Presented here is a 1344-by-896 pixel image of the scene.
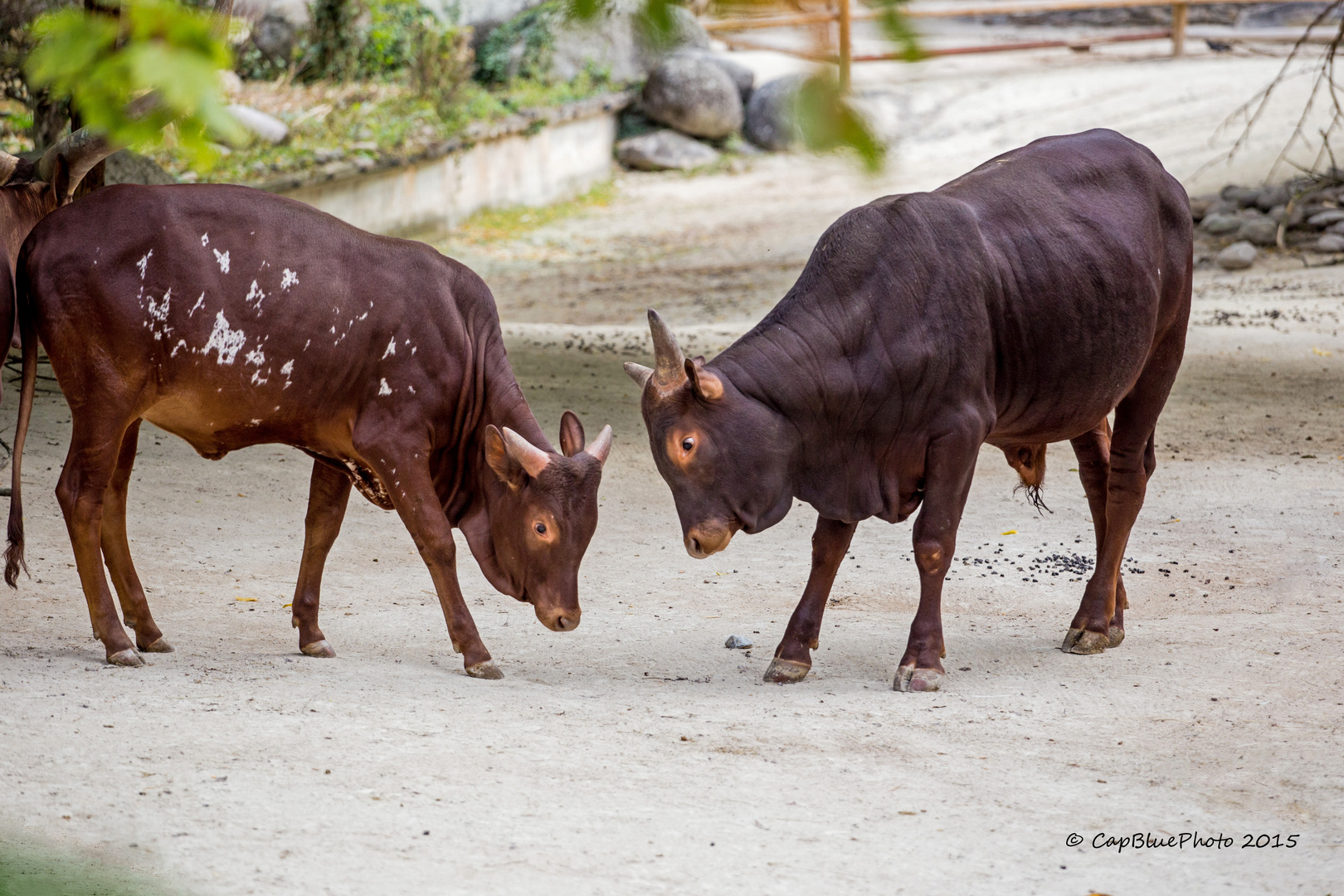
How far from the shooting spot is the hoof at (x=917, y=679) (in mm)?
4688

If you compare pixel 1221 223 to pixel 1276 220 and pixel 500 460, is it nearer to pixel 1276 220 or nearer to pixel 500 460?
pixel 1276 220

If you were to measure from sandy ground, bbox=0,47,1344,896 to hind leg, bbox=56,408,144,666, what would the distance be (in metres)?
0.14

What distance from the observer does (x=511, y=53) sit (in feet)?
66.4

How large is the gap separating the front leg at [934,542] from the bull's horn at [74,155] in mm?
2958

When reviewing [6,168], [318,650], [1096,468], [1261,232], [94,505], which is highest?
[6,168]

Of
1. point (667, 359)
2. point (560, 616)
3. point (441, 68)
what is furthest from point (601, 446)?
point (441, 68)

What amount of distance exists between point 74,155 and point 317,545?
162 cm

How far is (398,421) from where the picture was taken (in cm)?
488

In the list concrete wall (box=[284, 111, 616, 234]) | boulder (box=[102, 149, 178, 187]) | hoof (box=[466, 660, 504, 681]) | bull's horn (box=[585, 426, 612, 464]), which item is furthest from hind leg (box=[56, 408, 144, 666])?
concrete wall (box=[284, 111, 616, 234])

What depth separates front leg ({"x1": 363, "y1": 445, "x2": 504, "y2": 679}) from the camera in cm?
485

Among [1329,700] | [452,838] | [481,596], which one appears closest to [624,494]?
[481,596]

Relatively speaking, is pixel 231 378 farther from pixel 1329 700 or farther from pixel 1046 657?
pixel 1329 700

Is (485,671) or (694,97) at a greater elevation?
(485,671)

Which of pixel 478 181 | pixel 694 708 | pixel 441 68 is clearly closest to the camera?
pixel 694 708
